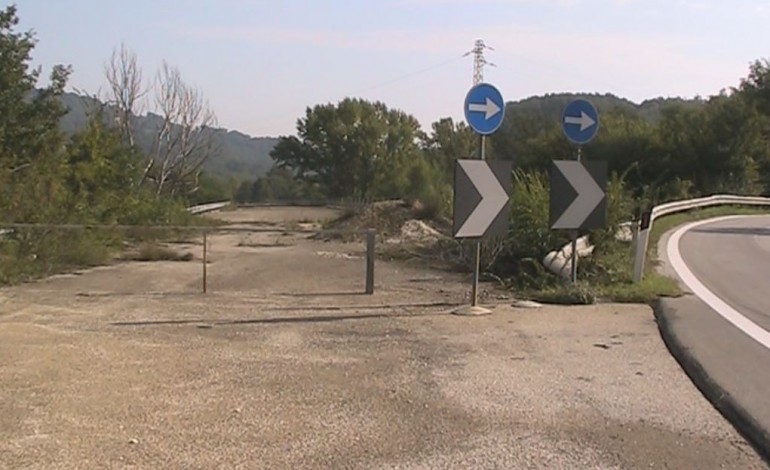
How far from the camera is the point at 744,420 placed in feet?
19.5

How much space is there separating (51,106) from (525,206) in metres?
15.1

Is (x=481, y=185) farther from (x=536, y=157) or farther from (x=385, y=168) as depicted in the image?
(x=385, y=168)

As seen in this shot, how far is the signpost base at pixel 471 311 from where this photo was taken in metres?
10.3

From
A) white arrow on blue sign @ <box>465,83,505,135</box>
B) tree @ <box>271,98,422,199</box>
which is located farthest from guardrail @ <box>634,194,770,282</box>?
tree @ <box>271,98,422,199</box>

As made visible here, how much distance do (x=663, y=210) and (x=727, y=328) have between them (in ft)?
67.1

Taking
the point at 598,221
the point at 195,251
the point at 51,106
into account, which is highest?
the point at 51,106

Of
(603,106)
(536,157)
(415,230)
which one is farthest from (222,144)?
(415,230)

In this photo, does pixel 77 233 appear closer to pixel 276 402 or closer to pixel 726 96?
pixel 276 402

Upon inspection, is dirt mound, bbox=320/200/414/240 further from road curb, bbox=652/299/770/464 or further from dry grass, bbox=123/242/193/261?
road curb, bbox=652/299/770/464

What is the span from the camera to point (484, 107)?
34.7ft

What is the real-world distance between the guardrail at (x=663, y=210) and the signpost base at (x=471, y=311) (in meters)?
3.14

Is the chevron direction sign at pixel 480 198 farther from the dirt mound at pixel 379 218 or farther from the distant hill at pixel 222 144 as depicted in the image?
the dirt mound at pixel 379 218

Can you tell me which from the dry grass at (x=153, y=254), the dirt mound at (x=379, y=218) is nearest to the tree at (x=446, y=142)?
the dirt mound at (x=379, y=218)

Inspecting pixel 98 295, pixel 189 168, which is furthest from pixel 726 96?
pixel 98 295
